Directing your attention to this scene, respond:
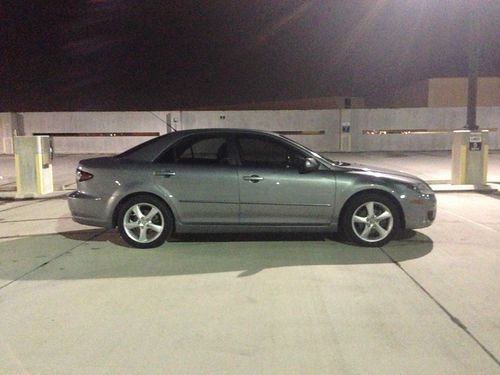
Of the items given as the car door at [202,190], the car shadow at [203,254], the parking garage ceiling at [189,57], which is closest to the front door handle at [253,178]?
the car door at [202,190]

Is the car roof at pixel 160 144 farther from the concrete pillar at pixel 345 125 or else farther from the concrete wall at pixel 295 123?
the concrete pillar at pixel 345 125

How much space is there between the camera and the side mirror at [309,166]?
6.68m

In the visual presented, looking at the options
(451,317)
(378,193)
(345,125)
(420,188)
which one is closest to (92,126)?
(345,125)

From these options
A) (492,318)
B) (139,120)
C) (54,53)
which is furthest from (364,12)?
(492,318)

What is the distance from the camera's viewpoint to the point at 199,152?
275 inches

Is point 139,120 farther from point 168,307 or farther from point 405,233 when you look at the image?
Answer: point 168,307

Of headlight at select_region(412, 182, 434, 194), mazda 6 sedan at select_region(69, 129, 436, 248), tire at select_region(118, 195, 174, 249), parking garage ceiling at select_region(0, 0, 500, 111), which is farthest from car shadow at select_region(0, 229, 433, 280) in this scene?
parking garage ceiling at select_region(0, 0, 500, 111)

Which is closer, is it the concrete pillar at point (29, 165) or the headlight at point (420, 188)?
the headlight at point (420, 188)

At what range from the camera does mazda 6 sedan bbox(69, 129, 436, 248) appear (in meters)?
6.72

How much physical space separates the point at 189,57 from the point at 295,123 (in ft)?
53.1

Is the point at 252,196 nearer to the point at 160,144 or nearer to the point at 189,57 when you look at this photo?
the point at 160,144

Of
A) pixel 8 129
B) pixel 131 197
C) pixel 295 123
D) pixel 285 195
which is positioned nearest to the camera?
pixel 285 195

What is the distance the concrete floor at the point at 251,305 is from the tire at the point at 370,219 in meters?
0.17

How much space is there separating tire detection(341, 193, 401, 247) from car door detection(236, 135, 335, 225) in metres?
0.26
